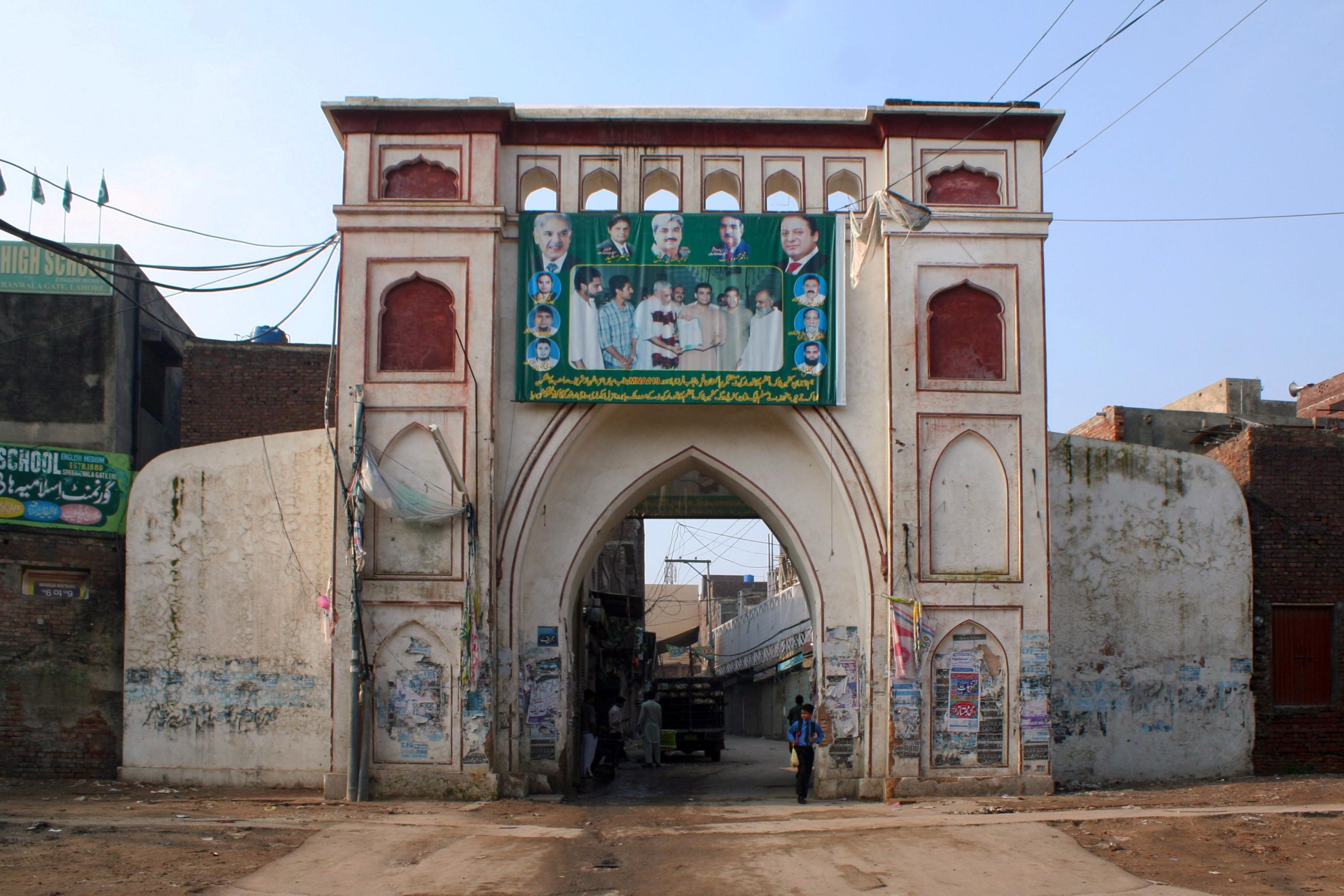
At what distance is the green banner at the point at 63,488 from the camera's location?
15.0 m

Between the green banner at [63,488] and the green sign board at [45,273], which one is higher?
the green sign board at [45,273]

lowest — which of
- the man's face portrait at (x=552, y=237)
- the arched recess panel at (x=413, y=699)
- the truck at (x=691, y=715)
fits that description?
the truck at (x=691, y=715)

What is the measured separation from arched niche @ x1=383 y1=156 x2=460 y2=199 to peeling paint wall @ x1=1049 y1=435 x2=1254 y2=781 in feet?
24.5

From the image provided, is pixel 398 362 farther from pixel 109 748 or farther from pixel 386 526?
pixel 109 748

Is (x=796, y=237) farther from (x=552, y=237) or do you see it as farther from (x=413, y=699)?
(x=413, y=699)

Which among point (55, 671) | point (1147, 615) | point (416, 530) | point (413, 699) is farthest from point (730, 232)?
point (55, 671)

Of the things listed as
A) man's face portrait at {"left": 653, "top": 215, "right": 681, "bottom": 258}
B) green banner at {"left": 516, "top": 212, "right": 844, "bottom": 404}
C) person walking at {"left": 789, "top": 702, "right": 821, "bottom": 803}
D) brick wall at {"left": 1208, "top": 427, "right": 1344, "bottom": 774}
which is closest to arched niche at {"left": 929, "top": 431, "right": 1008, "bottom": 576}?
green banner at {"left": 516, "top": 212, "right": 844, "bottom": 404}

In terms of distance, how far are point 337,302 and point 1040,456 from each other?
25.7 ft

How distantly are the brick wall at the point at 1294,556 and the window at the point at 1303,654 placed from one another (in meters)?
0.08

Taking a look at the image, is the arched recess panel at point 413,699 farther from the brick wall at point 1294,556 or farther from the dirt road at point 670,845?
the brick wall at point 1294,556

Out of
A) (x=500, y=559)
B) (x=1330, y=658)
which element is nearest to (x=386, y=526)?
(x=500, y=559)

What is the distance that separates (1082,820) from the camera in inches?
449

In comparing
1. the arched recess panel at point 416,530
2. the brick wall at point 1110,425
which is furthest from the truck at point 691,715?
the arched recess panel at point 416,530

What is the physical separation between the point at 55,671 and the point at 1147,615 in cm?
1243
